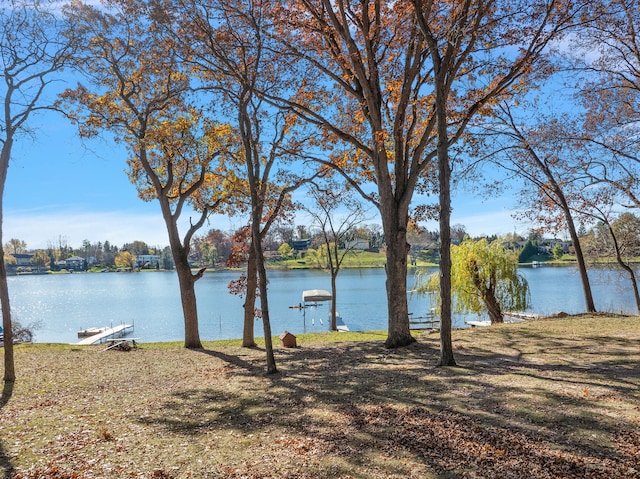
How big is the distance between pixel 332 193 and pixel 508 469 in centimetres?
1503

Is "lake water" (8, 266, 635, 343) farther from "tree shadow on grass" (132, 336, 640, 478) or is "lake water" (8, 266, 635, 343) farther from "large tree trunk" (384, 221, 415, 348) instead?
"tree shadow on grass" (132, 336, 640, 478)

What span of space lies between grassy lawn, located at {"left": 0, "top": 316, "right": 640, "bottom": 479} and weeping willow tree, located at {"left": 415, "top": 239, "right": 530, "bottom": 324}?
38.2ft

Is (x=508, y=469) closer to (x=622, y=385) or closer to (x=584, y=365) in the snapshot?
(x=622, y=385)

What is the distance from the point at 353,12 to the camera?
486 inches

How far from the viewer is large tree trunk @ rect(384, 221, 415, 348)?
12.1 metres

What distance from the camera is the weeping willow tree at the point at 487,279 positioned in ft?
74.5

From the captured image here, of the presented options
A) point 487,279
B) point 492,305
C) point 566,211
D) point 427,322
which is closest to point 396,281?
point 566,211

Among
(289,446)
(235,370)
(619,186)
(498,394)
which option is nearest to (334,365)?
(235,370)

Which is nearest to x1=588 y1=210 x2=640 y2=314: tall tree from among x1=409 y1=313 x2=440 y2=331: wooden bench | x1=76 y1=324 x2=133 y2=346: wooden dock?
x1=409 y1=313 x2=440 y2=331: wooden bench

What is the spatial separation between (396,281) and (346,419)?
646 centimetres

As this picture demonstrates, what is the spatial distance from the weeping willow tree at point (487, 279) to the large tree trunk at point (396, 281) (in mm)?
11648

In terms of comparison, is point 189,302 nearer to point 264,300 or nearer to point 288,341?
point 288,341

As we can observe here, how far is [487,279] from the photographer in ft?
75.6

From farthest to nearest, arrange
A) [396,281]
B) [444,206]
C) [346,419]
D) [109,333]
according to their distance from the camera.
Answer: [109,333], [396,281], [444,206], [346,419]
